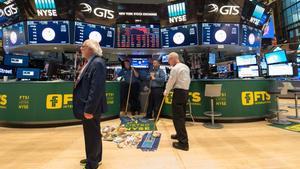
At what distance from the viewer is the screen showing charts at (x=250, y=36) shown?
20.6 feet

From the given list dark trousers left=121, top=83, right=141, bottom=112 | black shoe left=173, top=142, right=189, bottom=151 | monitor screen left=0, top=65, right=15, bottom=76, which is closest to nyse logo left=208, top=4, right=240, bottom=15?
dark trousers left=121, top=83, right=141, bottom=112

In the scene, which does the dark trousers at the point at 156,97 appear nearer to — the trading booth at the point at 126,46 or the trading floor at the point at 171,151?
the trading booth at the point at 126,46

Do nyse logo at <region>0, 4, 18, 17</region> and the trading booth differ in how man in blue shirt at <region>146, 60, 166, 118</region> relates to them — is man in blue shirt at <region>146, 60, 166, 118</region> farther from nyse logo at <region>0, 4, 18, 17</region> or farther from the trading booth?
nyse logo at <region>0, 4, 18, 17</region>

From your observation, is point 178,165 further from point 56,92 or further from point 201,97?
point 56,92

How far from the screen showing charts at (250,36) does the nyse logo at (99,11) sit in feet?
13.0

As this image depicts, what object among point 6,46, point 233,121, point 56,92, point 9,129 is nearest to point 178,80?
point 233,121

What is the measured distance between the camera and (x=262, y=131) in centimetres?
427

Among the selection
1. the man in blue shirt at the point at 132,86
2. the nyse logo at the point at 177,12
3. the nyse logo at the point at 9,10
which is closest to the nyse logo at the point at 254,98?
the nyse logo at the point at 177,12

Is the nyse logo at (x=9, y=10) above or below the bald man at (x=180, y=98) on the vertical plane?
above

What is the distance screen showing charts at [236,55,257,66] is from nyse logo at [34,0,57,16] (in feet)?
19.0

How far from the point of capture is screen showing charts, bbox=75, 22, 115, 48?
5871 millimetres

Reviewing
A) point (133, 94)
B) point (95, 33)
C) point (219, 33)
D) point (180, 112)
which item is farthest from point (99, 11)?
point (180, 112)

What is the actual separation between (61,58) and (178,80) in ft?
15.4

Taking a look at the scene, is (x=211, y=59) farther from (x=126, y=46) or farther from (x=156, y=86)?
(x=126, y=46)
